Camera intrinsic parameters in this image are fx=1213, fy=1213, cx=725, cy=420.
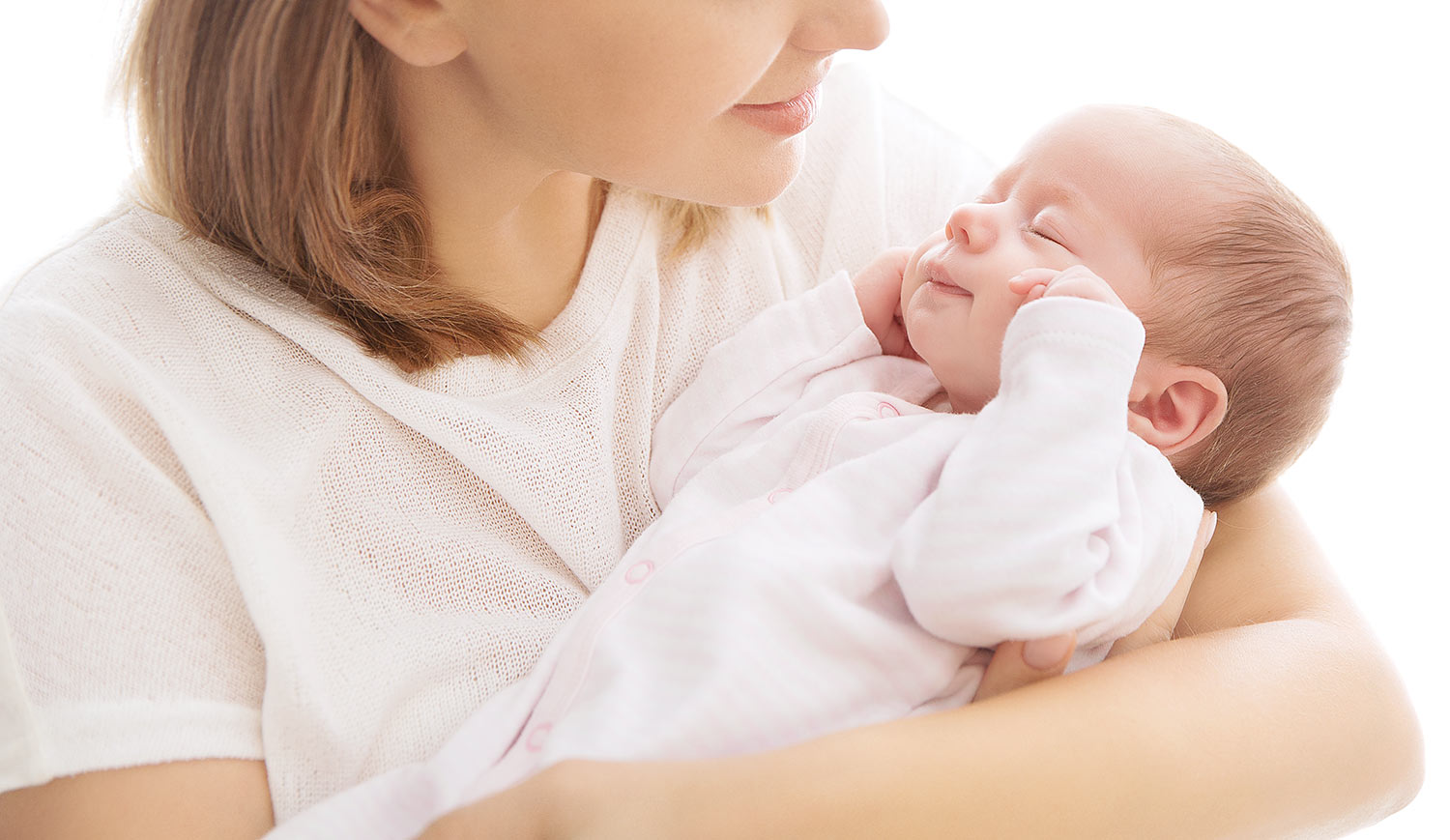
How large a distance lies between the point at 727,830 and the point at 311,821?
38cm

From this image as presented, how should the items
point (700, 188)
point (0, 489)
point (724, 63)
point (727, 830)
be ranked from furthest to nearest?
point (700, 188), point (724, 63), point (0, 489), point (727, 830)

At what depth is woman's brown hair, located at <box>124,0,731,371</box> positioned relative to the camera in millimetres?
1181

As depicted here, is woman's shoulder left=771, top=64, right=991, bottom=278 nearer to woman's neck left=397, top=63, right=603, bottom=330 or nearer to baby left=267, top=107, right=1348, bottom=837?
baby left=267, top=107, right=1348, bottom=837

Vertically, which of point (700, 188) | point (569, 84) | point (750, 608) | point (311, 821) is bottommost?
point (311, 821)

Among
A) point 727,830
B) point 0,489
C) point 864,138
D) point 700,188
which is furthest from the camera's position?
point 864,138

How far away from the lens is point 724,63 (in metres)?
1.14

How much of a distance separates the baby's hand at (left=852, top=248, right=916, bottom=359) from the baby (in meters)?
0.01

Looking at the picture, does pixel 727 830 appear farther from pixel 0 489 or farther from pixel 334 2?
pixel 334 2

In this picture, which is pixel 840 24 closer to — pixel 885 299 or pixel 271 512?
pixel 885 299

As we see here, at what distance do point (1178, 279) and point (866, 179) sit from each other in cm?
50

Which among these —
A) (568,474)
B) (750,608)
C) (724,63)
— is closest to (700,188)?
(724,63)

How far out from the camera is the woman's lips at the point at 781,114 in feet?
4.10

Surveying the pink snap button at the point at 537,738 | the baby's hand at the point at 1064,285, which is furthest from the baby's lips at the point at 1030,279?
the pink snap button at the point at 537,738

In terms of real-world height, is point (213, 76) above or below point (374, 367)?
above
